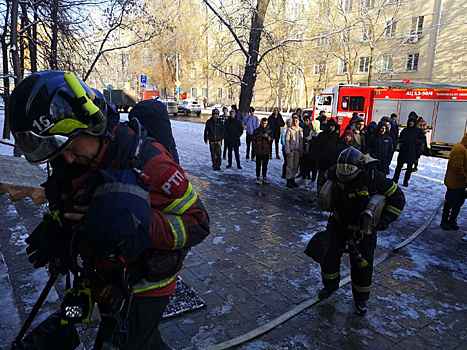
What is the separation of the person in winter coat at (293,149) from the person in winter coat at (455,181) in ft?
12.0

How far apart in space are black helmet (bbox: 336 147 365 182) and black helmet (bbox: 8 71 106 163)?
2614 mm

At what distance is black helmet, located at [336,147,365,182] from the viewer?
11.5ft

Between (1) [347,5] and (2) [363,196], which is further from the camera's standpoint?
(1) [347,5]

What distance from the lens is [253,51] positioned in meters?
13.7

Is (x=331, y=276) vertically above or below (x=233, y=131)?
below

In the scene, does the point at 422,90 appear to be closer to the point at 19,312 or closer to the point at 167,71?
the point at 19,312

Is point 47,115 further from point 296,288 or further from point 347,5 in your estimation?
point 347,5

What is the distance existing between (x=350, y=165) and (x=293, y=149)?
5786 millimetres

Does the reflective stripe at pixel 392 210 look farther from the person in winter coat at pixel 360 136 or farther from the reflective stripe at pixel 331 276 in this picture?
the person in winter coat at pixel 360 136

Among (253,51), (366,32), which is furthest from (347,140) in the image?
(366,32)

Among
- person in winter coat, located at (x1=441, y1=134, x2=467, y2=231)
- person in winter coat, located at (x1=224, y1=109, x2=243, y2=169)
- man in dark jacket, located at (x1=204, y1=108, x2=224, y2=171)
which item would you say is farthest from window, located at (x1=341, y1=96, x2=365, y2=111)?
person in winter coat, located at (x1=441, y1=134, x2=467, y2=231)

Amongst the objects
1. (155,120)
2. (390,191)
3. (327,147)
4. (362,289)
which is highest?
(155,120)

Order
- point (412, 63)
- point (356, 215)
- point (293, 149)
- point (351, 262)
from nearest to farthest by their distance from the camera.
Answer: point (356, 215) < point (351, 262) < point (293, 149) < point (412, 63)

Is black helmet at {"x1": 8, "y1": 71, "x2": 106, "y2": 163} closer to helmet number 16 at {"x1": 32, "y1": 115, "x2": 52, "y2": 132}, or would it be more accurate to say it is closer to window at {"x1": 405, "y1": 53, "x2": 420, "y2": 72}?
helmet number 16 at {"x1": 32, "y1": 115, "x2": 52, "y2": 132}
